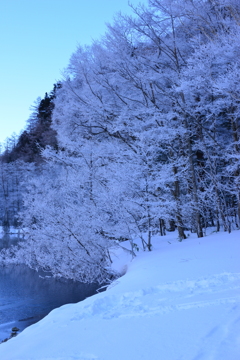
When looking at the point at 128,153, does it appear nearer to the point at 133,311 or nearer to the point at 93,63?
the point at 93,63

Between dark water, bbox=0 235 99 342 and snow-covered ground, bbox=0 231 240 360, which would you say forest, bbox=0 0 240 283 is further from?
snow-covered ground, bbox=0 231 240 360

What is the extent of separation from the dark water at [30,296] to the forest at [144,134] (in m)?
0.54

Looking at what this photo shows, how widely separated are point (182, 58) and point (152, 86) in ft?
4.74

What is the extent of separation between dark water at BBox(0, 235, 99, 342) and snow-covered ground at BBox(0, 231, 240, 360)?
10.9ft

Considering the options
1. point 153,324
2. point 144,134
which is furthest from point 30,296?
point 153,324

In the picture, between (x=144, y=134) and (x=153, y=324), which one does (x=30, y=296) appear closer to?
(x=144, y=134)

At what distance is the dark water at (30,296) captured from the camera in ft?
24.3

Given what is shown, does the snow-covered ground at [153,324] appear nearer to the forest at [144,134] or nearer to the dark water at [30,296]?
the dark water at [30,296]

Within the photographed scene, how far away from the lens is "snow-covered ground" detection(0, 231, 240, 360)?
261 cm

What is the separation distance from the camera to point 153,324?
10.5 feet

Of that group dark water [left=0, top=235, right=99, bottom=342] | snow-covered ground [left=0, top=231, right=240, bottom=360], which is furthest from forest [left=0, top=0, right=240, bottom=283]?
snow-covered ground [left=0, top=231, right=240, bottom=360]

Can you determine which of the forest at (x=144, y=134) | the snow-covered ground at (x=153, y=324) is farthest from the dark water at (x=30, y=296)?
the snow-covered ground at (x=153, y=324)

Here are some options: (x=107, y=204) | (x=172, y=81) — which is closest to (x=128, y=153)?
(x=107, y=204)

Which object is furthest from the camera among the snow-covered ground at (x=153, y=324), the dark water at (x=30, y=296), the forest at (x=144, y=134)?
the forest at (x=144, y=134)
